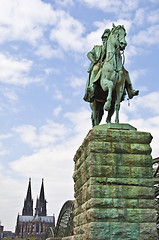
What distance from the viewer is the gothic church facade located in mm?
142250

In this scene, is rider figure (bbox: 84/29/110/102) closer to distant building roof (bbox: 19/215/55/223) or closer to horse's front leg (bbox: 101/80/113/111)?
horse's front leg (bbox: 101/80/113/111)

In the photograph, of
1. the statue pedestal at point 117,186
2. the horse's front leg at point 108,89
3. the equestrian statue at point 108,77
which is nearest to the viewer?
the statue pedestal at point 117,186

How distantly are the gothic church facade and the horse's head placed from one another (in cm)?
14251

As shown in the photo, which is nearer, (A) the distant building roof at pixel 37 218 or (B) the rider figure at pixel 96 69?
(B) the rider figure at pixel 96 69

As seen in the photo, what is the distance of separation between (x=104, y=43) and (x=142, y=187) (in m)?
4.62

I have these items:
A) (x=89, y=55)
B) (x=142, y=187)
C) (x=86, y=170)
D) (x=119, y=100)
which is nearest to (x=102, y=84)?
(x=119, y=100)

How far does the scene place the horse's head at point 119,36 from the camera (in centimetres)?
826

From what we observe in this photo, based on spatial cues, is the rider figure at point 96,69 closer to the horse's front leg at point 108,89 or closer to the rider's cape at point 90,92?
the rider's cape at point 90,92

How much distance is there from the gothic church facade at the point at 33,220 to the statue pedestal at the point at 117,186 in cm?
14260

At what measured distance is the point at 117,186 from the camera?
677 cm

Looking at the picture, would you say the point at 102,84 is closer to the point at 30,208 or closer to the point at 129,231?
the point at 129,231

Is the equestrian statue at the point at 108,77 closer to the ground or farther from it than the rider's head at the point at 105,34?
closer to the ground

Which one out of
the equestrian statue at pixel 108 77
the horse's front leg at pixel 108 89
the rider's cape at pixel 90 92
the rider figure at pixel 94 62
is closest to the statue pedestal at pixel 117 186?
the horse's front leg at pixel 108 89

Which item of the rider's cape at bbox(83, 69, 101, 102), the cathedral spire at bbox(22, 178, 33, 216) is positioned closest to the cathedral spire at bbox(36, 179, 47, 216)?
the cathedral spire at bbox(22, 178, 33, 216)
